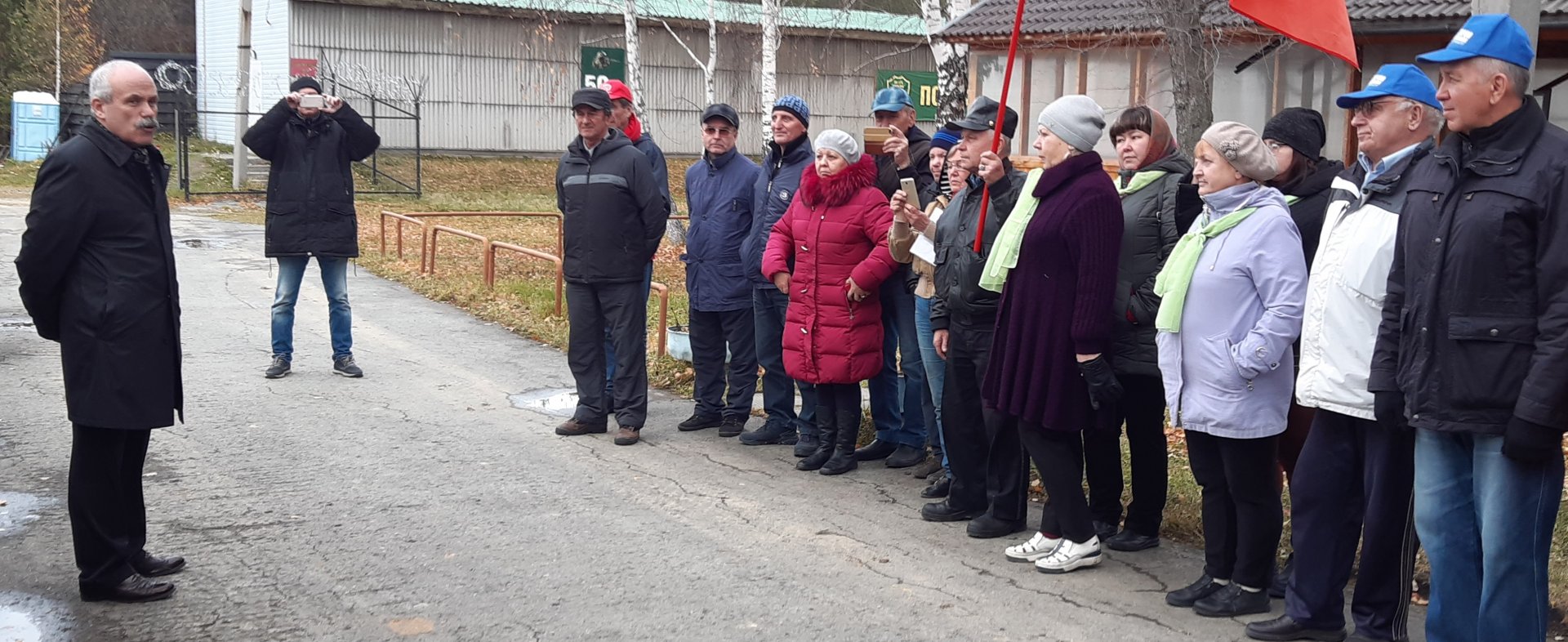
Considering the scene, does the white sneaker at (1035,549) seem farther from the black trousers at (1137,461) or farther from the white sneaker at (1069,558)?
the black trousers at (1137,461)

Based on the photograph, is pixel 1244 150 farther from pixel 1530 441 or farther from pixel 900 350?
pixel 900 350

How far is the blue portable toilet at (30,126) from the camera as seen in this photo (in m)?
33.3

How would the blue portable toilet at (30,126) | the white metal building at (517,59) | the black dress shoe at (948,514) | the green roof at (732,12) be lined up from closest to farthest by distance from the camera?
the black dress shoe at (948,514) < the green roof at (732,12) < the white metal building at (517,59) < the blue portable toilet at (30,126)

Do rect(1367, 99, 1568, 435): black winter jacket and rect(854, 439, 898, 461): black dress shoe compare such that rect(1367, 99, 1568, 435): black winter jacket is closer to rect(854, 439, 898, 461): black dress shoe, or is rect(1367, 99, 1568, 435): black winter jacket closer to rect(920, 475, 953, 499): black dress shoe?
rect(920, 475, 953, 499): black dress shoe

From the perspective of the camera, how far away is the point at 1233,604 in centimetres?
503

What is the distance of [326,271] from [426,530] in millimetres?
4236

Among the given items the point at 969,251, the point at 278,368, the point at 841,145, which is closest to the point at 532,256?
the point at 278,368

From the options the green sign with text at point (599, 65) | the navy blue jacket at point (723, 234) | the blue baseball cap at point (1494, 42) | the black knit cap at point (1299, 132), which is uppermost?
the green sign with text at point (599, 65)

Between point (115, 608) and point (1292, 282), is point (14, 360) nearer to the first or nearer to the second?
point (115, 608)

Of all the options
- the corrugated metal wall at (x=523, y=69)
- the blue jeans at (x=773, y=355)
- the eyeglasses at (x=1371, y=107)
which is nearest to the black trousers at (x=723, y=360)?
the blue jeans at (x=773, y=355)

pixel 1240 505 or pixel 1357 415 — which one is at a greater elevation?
pixel 1357 415

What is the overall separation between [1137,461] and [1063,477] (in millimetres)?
528

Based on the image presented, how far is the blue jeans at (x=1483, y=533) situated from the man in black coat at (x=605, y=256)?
14.8 ft

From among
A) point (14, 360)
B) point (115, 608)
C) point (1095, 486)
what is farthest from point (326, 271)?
point (1095, 486)
